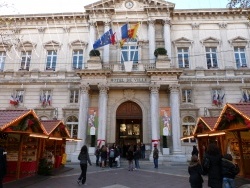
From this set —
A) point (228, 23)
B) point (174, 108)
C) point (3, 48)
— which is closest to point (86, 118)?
point (174, 108)

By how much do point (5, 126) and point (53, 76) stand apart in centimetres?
1775

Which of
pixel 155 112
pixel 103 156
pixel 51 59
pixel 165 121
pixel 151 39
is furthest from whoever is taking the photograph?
pixel 51 59

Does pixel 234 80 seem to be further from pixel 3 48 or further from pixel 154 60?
pixel 3 48

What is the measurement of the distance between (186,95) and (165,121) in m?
5.05

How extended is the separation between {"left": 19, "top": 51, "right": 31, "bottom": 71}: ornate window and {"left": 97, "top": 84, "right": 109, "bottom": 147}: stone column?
35.3 ft

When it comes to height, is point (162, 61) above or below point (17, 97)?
above

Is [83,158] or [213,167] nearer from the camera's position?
[213,167]

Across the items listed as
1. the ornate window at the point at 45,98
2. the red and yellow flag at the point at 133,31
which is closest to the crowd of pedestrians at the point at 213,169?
the red and yellow flag at the point at 133,31

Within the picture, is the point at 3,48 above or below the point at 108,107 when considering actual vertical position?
above

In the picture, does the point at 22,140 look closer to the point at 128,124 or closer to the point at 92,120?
the point at 92,120

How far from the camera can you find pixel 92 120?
2231cm

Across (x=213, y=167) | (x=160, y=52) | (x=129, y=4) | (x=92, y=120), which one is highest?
(x=129, y=4)

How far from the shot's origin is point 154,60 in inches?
1001

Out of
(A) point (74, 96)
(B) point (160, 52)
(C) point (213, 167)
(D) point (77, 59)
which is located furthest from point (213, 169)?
(D) point (77, 59)
